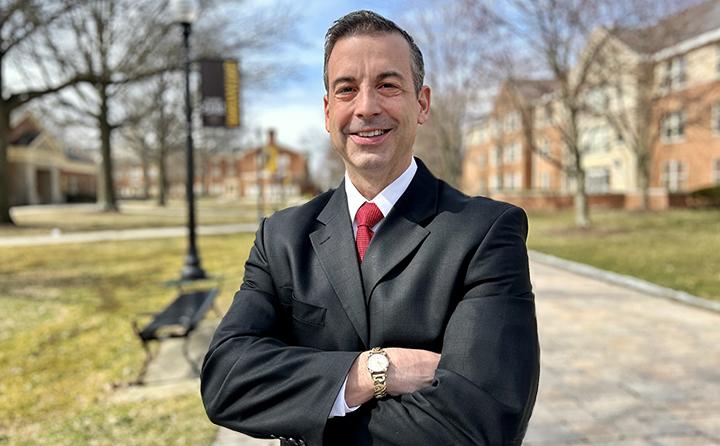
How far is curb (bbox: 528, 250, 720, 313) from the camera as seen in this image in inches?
337

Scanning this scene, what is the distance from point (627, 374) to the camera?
541 cm

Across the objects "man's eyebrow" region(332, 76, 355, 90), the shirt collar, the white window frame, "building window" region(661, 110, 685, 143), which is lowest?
the shirt collar

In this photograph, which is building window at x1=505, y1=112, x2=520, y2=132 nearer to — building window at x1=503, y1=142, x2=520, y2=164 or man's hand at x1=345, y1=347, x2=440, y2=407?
building window at x1=503, y1=142, x2=520, y2=164

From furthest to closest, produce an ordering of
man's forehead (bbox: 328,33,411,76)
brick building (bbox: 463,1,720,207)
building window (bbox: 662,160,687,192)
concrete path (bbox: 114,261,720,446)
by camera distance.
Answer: building window (bbox: 662,160,687,192), brick building (bbox: 463,1,720,207), concrete path (bbox: 114,261,720,446), man's forehead (bbox: 328,33,411,76)

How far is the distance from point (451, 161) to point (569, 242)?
449cm

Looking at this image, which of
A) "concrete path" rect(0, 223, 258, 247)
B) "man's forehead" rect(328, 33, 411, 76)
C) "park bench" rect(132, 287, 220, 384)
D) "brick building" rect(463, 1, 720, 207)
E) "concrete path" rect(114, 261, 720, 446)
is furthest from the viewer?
"brick building" rect(463, 1, 720, 207)

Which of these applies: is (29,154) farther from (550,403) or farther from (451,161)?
(550,403)

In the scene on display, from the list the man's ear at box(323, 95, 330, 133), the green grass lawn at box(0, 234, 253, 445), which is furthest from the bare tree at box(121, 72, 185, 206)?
the man's ear at box(323, 95, 330, 133)

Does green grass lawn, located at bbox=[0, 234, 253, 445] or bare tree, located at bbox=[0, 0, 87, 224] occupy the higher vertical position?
bare tree, located at bbox=[0, 0, 87, 224]

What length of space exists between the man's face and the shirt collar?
5 centimetres

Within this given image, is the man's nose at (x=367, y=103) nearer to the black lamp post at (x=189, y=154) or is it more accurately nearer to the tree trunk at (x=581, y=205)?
the black lamp post at (x=189, y=154)

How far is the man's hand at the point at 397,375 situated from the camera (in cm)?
157

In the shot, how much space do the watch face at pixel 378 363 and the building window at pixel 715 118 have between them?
1292 inches

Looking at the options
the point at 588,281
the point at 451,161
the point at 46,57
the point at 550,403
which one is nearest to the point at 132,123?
the point at 46,57
